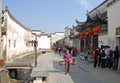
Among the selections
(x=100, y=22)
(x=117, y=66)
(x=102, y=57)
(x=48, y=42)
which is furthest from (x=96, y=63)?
(x=48, y=42)

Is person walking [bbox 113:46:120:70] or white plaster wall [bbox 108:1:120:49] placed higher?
white plaster wall [bbox 108:1:120:49]

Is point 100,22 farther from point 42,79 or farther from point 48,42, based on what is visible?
point 48,42

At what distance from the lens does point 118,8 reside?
69.7 ft

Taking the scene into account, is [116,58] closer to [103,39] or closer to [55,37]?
[103,39]

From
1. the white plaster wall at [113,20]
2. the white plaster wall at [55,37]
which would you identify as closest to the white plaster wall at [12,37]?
the white plaster wall at [113,20]

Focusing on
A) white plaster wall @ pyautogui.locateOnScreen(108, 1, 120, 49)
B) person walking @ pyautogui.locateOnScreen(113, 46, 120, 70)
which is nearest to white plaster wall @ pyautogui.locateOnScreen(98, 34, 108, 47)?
white plaster wall @ pyautogui.locateOnScreen(108, 1, 120, 49)

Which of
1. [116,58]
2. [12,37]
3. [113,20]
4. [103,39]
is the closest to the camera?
[116,58]

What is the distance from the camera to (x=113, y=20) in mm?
22484

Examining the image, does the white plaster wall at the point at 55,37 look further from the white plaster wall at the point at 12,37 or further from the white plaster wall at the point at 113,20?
the white plaster wall at the point at 113,20

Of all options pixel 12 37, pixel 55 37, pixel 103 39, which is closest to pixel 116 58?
pixel 103 39

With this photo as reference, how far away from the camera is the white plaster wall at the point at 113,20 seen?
21.5 m

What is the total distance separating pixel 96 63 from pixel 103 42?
3910 millimetres

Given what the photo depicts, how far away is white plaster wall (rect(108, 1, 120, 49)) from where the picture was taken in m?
21.5

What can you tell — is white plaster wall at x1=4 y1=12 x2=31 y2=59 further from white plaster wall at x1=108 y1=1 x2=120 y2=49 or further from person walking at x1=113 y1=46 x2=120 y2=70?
person walking at x1=113 y1=46 x2=120 y2=70
